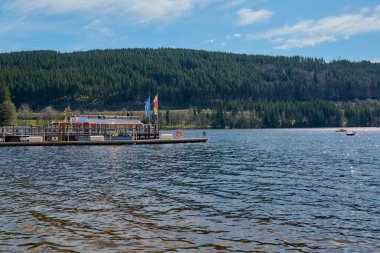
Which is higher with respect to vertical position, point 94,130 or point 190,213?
point 94,130

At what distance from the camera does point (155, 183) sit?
30.5m

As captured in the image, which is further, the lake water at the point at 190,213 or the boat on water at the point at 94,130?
the boat on water at the point at 94,130

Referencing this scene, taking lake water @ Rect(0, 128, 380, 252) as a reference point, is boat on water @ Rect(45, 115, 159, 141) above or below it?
above

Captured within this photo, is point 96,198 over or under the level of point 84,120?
under

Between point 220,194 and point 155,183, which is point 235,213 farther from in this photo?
point 155,183

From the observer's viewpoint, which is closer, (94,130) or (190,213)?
(190,213)

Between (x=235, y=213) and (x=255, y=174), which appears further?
(x=255, y=174)

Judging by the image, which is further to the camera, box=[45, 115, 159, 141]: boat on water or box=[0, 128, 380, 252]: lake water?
box=[45, 115, 159, 141]: boat on water

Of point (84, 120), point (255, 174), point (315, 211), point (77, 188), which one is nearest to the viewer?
point (315, 211)

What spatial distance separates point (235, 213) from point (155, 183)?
1175cm

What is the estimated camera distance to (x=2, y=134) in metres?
91.0

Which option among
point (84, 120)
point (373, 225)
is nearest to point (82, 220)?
point (373, 225)

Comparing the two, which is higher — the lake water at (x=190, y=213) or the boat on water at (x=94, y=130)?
the boat on water at (x=94, y=130)

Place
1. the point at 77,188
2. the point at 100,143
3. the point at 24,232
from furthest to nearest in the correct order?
A: 1. the point at 100,143
2. the point at 77,188
3. the point at 24,232
